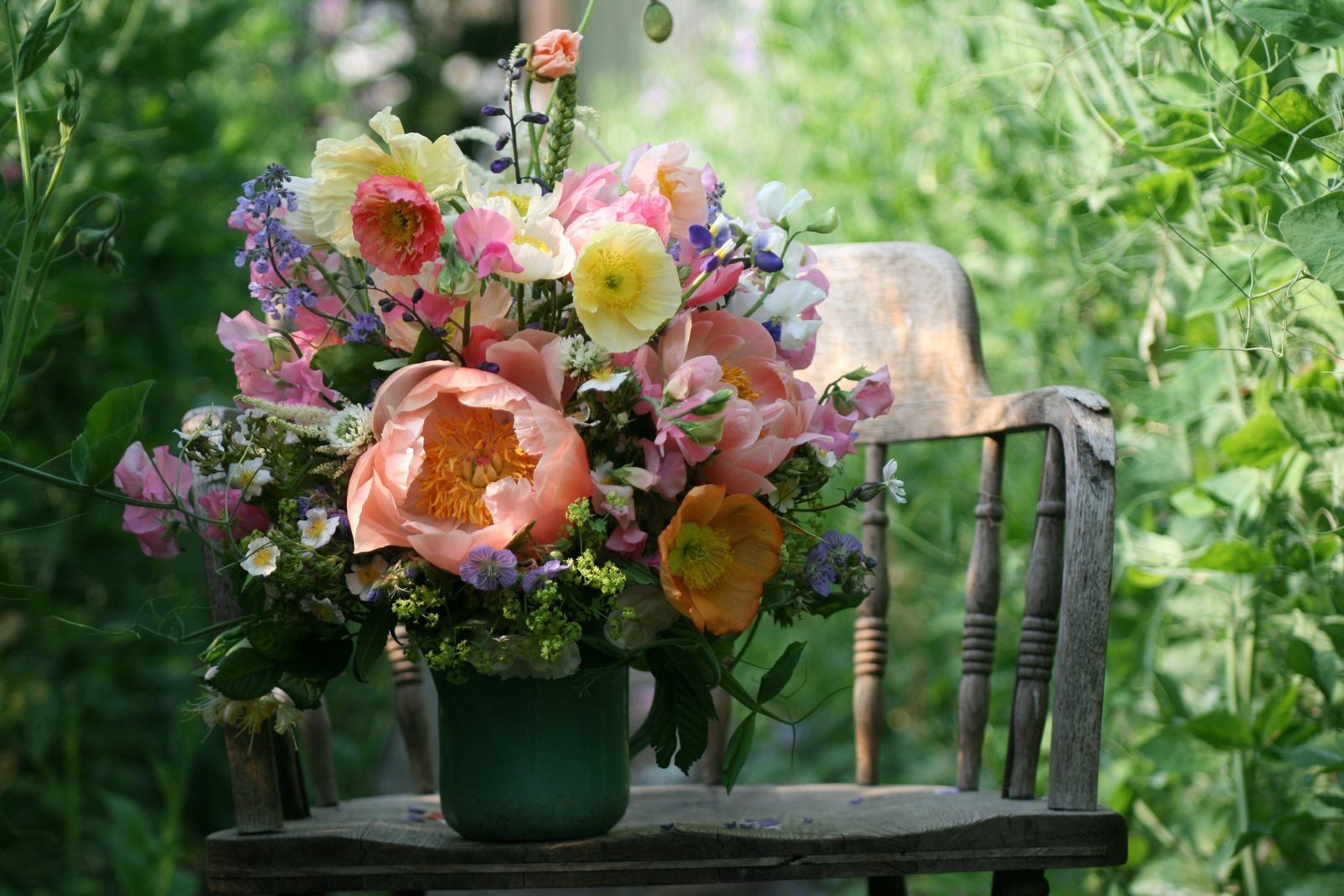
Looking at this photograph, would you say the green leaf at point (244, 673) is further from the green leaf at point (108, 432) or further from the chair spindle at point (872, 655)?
the chair spindle at point (872, 655)

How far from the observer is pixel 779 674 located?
0.88 metres

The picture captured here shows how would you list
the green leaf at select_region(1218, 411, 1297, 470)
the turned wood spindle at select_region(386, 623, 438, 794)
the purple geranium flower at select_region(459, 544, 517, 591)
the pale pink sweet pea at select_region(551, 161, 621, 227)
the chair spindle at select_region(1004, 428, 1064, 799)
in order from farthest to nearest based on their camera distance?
the turned wood spindle at select_region(386, 623, 438, 794), the green leaf at select_region(1218, 411, 1297, 470), the chair spindle at select_region(1004, 428, 1064, 799), the pale pink sweet pea at select_region(551, 161, 621, 227), the purple geranium flower at select_region(459, 544, 517, 591)

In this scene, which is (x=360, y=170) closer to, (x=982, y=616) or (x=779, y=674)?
(x=779, y=674)

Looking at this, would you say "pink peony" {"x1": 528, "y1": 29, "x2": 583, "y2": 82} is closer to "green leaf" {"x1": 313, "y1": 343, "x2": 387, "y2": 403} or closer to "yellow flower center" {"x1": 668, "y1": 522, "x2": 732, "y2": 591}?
"green leaf" {"x1": 313, "y1": 343, "x2": 387, "y2": 403}

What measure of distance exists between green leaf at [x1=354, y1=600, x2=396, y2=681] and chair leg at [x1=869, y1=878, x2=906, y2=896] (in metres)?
0.60

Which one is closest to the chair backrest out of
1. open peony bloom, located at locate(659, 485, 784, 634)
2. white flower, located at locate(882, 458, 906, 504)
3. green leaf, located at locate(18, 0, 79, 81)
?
white flower, located at locate(882, 458, 906, 504)

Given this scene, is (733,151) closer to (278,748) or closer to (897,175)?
(897,175)

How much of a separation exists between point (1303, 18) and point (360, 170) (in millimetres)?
637

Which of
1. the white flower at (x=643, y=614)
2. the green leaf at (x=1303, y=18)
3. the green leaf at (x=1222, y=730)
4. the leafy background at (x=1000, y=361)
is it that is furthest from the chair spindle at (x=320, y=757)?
the green leaf at (x=1303, y=18)

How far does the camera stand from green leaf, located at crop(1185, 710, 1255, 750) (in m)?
1.21

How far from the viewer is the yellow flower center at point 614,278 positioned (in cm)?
83

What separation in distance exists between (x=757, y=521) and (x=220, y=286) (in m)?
1.50

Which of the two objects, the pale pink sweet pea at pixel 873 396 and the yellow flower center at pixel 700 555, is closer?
the yellow flower center at pixel 700 555

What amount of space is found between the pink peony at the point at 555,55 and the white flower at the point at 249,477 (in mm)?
325
